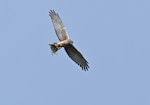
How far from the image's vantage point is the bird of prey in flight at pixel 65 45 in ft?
58.9

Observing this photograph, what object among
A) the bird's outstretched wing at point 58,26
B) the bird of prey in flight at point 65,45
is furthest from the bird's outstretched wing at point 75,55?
the bird's outstretched wing at point 58,26

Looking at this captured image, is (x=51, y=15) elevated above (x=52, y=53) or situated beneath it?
elevated above

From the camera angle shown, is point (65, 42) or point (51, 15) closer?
point (65, 42)

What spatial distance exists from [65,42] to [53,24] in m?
1.49

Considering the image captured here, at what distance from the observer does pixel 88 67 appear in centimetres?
1908

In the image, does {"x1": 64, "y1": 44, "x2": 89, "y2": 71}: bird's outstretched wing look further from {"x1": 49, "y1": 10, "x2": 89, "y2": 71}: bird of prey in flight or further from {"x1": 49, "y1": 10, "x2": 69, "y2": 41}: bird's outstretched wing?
{"x1": 49, "y1": 10, "x2": 69, "y2": 41}: bird's outstretched wing

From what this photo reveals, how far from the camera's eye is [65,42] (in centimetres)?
1797

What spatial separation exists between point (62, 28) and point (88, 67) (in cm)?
215

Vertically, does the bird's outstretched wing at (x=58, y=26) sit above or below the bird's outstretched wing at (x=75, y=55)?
above

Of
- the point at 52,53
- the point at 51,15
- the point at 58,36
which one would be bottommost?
the point at 52,53

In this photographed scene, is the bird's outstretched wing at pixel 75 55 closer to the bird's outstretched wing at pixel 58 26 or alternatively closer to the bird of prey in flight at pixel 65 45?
the bird of prey in flight at pixel 65 45

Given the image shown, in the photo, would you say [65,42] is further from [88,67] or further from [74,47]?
[88,67]

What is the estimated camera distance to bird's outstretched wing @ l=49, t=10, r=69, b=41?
18609mm

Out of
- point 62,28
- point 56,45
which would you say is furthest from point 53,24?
point 56,45
